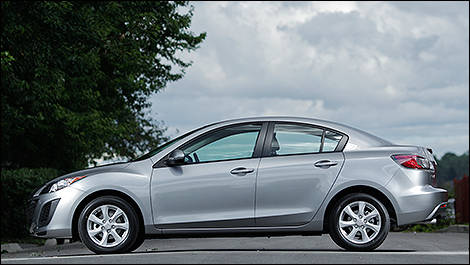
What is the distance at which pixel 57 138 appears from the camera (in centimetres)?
2431

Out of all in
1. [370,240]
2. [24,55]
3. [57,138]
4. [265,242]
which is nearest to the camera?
[370,240]

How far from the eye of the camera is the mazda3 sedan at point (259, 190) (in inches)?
370

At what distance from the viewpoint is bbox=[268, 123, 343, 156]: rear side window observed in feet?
31.7

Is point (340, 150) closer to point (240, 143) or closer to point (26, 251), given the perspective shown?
point (240, 143)

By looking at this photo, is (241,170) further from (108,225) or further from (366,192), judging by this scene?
(108,225)

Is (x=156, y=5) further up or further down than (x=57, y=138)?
further up

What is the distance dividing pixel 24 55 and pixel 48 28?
969 mm

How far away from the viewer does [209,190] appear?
9445 millimetres

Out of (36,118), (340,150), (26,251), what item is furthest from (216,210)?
(36,118)

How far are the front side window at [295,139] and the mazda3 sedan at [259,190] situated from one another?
0.04 feet

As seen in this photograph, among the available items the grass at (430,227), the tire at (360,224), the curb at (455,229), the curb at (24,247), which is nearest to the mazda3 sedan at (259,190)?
the tire at (360,224)

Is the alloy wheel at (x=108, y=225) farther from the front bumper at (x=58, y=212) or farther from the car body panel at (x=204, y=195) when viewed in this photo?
the car body panel at (x=204, y=195)

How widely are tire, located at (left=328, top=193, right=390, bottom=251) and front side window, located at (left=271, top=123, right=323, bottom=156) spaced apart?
831mm

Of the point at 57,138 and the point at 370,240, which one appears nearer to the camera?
the point at 370,240
